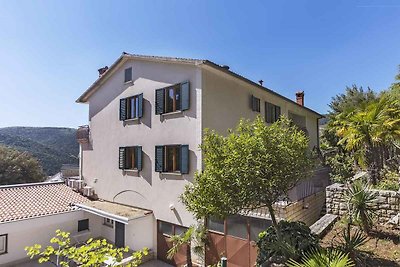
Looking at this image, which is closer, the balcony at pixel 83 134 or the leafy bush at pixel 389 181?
the leafy bush at pixel 389 181

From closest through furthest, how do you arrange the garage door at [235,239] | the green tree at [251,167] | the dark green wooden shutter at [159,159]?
the green tree at [251,167]
the garage door at [235,239]
the dark green wooden shutter at [159,159]

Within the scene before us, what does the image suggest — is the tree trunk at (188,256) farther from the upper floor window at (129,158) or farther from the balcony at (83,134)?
the balcony at (83,134)

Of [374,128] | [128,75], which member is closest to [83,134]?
[128,75]

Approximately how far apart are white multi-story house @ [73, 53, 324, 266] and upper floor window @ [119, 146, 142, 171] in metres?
0.07

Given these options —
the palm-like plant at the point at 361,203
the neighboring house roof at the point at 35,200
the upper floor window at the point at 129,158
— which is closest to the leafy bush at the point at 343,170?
the palm-like plant at the point at 361,203

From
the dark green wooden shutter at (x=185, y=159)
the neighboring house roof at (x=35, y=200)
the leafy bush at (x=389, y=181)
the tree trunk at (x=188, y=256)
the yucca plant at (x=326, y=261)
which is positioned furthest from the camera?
the neighboring house roof at (x=35, y=200)

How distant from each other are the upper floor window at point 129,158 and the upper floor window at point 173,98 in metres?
3.73

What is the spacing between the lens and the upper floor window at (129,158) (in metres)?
18.1

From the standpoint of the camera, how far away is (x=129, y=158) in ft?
61.5

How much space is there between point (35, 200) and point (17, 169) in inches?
1286

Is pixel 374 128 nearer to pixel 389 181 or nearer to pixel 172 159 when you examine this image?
pixel 389 181

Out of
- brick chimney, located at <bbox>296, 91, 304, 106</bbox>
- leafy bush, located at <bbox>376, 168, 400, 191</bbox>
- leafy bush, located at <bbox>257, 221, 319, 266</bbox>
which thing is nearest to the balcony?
leafy bush, located at <bbox>257, 221, 319, 266</bbox>

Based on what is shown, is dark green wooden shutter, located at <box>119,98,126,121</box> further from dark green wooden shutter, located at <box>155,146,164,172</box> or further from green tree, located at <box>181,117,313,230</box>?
green tree, located at <box>181,117,313,230</box>

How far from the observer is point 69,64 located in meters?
19.3
